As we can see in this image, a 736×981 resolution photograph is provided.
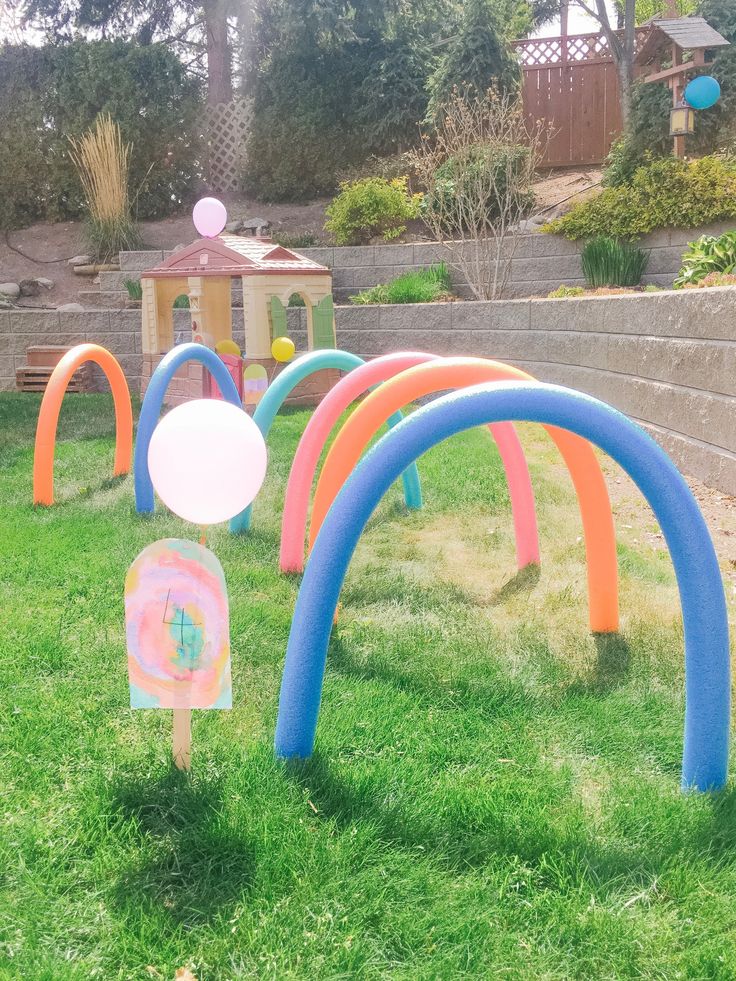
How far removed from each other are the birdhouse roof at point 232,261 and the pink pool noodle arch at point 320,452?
5013mm

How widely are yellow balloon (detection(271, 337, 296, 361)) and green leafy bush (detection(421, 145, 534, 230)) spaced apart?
3808mm

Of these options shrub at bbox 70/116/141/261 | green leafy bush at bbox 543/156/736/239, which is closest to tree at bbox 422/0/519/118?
green leafy bush at bbox 543/156/736/239

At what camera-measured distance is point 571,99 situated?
15656 millimetres

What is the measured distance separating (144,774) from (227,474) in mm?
812

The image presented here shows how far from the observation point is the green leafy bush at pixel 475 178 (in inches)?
445

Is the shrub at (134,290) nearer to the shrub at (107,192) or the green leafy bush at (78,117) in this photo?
the shrub at (107,192)

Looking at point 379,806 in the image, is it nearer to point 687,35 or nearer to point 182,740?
point 182,740

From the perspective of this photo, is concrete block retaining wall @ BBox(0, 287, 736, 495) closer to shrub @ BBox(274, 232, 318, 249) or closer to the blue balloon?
shrub @ BBox(274, 232, 318, 249)

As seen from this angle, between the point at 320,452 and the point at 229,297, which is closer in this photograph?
the point at 320,452

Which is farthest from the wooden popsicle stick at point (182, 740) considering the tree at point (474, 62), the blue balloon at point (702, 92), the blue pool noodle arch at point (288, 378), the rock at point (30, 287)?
the tree at point (474, 62)

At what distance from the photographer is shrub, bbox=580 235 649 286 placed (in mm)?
9797

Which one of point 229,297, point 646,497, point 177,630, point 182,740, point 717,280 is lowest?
point 182,740

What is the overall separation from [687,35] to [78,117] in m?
9.34

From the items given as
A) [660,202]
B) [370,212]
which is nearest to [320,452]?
[660,202]
